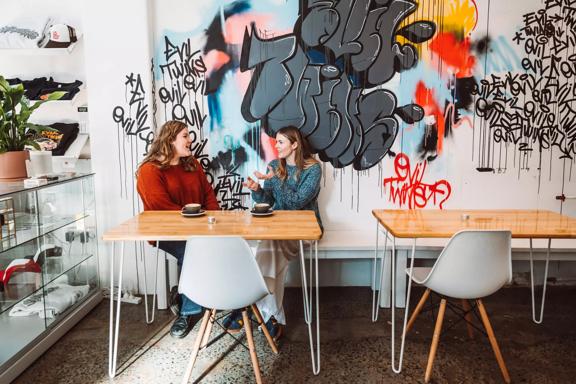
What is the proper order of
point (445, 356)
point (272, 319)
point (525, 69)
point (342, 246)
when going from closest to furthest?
point (445, 356)
point (272, 319)
point (342, 246)
point (525, 69)

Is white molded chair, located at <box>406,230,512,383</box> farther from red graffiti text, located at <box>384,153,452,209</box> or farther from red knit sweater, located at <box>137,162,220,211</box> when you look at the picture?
red knit sweater, located at <box>137,162,220,211</box>

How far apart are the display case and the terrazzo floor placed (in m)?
0.13

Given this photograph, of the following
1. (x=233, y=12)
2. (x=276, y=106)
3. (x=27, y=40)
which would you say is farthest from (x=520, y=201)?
(x=27, y=40)

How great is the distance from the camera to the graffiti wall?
358 cm

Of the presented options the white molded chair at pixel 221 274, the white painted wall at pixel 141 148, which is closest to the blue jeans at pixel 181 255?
the white painted wall at pixel 141 148

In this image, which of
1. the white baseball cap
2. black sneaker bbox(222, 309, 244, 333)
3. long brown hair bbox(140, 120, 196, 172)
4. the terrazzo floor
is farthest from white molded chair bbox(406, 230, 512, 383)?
the white baseball cap

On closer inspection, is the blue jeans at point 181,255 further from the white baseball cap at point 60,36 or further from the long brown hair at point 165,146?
the white baseball cap at point 60,36

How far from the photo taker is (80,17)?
3.53 m

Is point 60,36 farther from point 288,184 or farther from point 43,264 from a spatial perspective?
point 288,184

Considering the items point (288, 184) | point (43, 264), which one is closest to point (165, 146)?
point (288, 184)

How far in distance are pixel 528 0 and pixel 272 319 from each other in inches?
120

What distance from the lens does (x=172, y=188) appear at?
3.18 metres

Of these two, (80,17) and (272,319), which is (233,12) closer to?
(80,17)

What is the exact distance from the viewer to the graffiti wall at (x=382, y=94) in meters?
3.58
